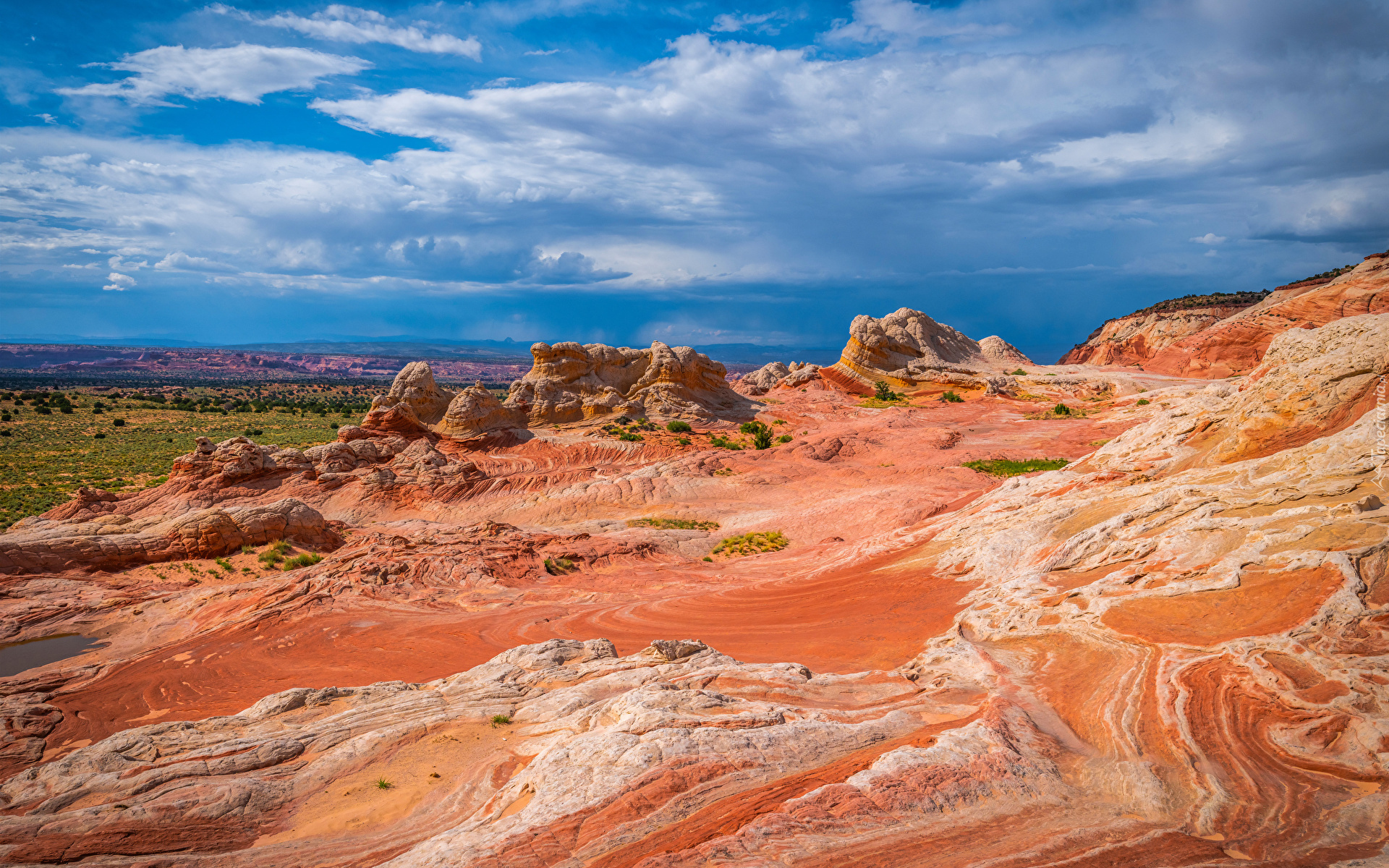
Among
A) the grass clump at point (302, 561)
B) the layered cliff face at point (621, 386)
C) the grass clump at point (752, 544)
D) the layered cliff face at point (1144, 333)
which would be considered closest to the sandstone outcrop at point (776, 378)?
the layered cliff face at point (621, 386)

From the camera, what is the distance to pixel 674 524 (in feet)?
78.8

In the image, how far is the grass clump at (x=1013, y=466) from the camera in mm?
25000

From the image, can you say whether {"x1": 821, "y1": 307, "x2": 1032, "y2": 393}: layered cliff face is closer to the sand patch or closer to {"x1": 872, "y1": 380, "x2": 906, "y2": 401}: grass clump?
{"x1": 872, "y1": 380, "x2": 906, "y2": 401}: grass clump

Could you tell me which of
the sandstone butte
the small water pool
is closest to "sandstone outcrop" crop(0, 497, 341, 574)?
the sandstone butte

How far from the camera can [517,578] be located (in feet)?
59.4

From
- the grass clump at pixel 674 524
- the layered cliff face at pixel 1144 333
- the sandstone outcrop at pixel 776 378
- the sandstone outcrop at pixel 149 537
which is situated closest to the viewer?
the sandstone outcrop at pixel 149 537

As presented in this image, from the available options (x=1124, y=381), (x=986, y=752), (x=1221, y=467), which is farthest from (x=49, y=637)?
(x=1124, y=381)

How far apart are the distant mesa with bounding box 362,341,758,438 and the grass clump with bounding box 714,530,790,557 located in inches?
799

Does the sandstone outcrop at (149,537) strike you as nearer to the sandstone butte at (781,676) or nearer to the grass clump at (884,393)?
the sandstone butte at (781,676)

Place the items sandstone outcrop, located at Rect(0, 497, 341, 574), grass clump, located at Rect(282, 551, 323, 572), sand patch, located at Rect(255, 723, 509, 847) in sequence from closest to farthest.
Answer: sand patch, located at Rect(255, 723, 509, 847)
sandstone outcrop, located at Rect(0, 497, 341, 574)
grass clump, located at Rect(282, 551, 323, 572)

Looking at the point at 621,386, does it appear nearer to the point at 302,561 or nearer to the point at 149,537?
the point at 302,561

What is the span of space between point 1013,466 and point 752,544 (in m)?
11.8

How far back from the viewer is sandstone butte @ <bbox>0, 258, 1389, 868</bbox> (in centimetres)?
605

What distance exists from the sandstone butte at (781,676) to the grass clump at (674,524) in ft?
2.16
